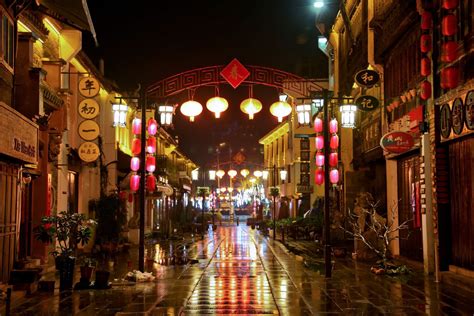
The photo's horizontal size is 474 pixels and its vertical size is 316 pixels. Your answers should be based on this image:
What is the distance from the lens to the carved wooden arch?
22562 mm

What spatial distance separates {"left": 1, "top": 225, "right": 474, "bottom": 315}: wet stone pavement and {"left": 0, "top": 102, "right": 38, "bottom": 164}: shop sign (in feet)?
11.7

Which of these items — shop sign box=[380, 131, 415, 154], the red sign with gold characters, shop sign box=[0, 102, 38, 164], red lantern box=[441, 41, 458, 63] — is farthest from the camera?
the red sign with gold characters

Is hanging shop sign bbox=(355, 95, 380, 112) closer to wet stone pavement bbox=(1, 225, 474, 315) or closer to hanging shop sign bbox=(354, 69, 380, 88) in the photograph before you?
hanging shop sign bbox=(354, 69, 380, 88)

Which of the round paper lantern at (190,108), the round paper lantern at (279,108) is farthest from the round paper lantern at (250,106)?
the round paper lantern at (190,108)

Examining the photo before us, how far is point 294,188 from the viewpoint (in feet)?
183

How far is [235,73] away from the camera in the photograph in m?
22.2

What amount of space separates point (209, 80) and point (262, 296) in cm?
1041

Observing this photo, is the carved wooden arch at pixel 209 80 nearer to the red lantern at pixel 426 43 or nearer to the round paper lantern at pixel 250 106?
the round paper lantern at pixel 250 106

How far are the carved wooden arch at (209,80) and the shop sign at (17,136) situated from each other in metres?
6.51

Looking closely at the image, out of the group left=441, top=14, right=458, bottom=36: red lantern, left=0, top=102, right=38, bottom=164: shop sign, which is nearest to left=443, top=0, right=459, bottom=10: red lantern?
left=441, top=14, right=458, bottom=36: red lantern

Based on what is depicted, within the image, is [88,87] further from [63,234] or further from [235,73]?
[63,234]

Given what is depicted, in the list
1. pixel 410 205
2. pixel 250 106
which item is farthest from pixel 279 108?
pixel 410 205

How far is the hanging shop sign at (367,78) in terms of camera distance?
77.8 feet

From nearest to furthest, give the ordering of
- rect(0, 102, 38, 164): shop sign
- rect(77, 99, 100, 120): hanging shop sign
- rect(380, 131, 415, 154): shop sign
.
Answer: rect(0, 102, 38, 164): shop sign < rect(380, 131, 415, 154): shop sign < rect(77, 99, 100, 120): hanging shop sign
